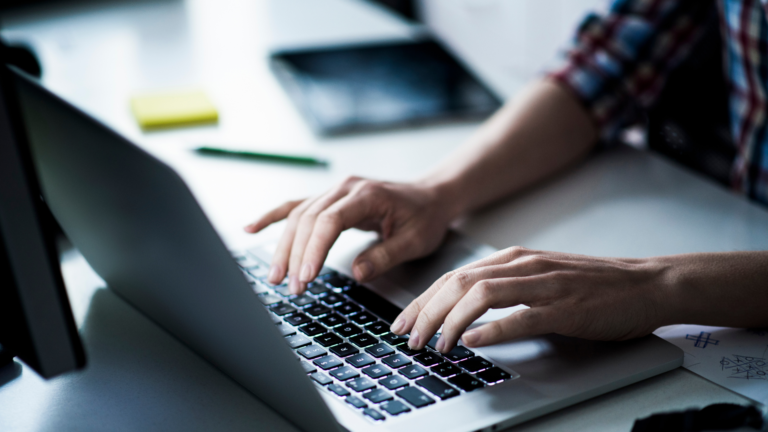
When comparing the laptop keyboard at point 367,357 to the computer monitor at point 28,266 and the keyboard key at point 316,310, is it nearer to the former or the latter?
the keyboard key at point 316,310

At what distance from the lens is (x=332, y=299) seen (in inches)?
26.3

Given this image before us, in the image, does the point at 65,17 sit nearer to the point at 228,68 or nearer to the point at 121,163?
the point at 228,68

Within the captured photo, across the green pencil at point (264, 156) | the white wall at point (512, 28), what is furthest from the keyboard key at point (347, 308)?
the white wall at point (512, 28)

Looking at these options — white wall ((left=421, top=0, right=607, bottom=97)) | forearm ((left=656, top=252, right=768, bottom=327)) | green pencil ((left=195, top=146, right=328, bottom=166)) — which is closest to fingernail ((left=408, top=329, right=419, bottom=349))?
forearm ((left=656, top=252, right=768, bottom=327))

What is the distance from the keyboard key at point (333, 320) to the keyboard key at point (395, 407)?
129 mm

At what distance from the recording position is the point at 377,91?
1225mm

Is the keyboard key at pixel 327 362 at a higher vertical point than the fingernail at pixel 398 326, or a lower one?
lower

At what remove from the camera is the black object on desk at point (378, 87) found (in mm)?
1138

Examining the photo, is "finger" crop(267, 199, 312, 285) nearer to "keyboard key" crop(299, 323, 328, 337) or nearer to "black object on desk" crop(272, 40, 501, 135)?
"keyboard key" crop(299, 323, 328, 337)

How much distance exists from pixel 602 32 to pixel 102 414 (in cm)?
85

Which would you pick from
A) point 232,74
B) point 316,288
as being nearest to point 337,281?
point 316,288

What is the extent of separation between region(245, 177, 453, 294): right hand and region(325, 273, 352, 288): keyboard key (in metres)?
0.02

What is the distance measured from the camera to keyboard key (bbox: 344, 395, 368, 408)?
503 millimetres

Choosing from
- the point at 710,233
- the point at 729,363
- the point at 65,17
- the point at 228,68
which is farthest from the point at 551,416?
the point at 65,17
